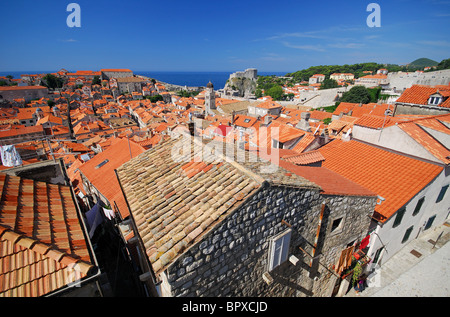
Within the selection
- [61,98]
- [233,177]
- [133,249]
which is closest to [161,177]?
[233,177]

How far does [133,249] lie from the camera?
687cm

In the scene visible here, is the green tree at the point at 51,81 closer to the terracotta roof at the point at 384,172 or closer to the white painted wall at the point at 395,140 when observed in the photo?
the terracotta roof at the point at 384,172

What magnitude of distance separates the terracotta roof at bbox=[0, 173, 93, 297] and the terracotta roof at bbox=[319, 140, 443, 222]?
10.2 m

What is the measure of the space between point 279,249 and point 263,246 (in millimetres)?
628

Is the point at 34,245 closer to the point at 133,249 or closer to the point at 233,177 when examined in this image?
the point at 133,249

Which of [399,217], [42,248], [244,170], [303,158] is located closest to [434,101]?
[399,217]

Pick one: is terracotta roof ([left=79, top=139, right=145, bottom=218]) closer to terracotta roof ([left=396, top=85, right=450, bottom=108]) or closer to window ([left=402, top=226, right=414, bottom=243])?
window ([left=402, top=226, right=414, bottom=243])

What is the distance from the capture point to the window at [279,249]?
5211 millimetres

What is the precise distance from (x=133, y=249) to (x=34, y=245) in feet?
10.5

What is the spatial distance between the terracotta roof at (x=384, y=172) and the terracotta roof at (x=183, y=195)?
19.8ft

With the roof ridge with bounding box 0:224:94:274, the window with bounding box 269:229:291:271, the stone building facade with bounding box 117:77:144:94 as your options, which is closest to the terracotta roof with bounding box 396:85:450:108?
the window with bounding box 269:229:291:271

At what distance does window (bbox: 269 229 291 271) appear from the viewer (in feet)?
17.1

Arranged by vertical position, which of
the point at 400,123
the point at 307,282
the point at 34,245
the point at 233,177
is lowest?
the point at 307,282

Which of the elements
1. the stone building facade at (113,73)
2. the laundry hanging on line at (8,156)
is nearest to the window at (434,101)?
the laundry hanging on line at (8,156)
